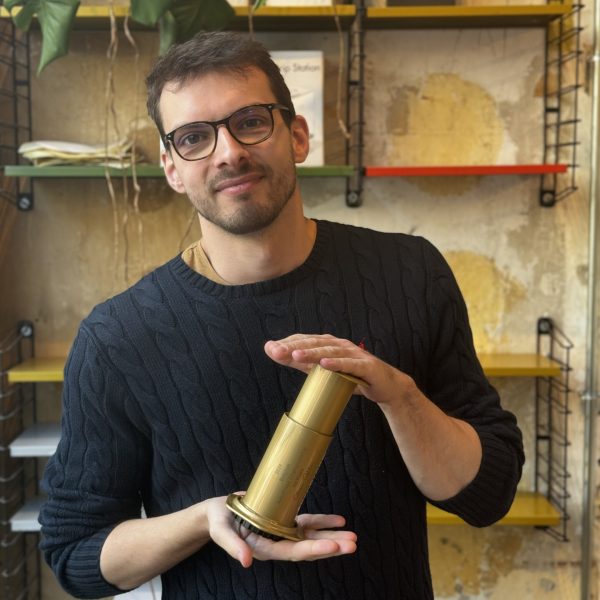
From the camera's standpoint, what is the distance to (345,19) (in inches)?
68.9

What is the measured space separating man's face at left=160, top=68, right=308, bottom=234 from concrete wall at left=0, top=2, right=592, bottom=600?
1.05 metres

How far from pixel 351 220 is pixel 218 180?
114 cm

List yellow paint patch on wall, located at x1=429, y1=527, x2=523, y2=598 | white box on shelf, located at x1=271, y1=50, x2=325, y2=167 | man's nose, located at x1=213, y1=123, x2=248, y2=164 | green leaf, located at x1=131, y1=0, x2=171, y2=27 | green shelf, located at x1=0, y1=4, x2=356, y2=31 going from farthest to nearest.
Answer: yellow paint patch on wall, located at x1=429, y1=527, x2=523, y2=598
white box on shelf, located at x1=271, y1=50, x2=325, y2=167
green shelf, located at x1=0, y1=4, x2=356, y2=31
green leaf, located at x1=131, y1=0, x2=171, y2=27
man's nose, located at x1=213, y1=123, x2=248, y2=164

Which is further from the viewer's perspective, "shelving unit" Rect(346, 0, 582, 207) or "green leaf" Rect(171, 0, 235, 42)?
"shelving unit" Rect(346, 0, 582, 207)

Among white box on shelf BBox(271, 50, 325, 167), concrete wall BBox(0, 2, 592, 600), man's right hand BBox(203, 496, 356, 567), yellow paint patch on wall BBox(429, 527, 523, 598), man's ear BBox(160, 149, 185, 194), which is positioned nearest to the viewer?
man's right hand BBox(203, 496, 356, 567)

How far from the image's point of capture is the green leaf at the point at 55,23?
1.38 m

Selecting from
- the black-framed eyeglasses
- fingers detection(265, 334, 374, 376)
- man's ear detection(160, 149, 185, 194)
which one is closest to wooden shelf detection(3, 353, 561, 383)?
man's ear detection(160, 149, 185, 194)

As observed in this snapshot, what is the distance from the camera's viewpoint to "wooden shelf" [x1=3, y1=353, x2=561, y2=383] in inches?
66.8

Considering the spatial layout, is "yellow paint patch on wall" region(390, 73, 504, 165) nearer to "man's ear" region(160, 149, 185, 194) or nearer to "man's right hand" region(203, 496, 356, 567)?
"man's ear" region(160, 149, 185, 194)

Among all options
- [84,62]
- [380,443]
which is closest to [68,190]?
[84,62]

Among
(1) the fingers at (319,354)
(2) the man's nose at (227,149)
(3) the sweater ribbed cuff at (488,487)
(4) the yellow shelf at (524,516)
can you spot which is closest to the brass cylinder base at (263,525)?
(1) the fingers at (319,354)

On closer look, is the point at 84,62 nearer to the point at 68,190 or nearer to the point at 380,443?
the point at 68,190

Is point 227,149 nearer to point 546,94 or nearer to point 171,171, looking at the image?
point 171,171

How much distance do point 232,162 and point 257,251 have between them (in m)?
0.13
